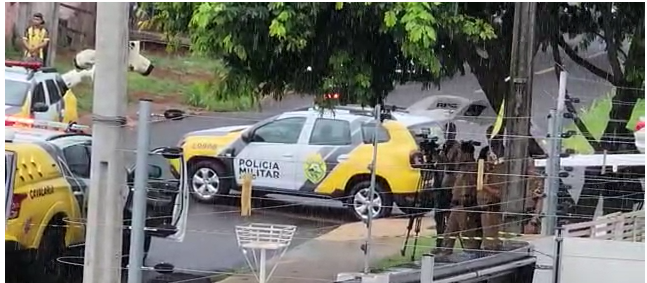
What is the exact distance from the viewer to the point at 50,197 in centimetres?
287

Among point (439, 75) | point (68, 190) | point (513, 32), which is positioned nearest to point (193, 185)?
point (68, 190)

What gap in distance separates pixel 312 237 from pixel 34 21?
1174 millimetres

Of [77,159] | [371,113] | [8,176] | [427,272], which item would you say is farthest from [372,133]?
[8,176]

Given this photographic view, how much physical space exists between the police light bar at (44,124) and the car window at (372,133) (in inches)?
38.0

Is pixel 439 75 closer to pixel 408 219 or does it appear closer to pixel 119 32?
pixel 408 219

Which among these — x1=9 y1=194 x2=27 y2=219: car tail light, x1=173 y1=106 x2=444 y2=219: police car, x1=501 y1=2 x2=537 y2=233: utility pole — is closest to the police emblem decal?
x1=173 y1=106 x2=444 y2=219: police car

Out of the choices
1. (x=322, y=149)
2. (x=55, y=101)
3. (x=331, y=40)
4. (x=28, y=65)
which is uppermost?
(x=331, y=40)

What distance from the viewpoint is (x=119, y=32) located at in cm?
207

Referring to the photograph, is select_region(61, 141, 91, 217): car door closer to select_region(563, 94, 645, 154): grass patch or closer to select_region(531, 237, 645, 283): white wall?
select_region(531, 237, 645, 283): white wall

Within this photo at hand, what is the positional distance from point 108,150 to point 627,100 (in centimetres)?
171

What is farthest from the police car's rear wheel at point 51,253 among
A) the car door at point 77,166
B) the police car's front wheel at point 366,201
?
the police car's front wheel at point 366,201

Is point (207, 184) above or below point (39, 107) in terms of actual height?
below

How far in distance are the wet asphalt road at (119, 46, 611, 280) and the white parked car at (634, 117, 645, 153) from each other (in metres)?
0.22

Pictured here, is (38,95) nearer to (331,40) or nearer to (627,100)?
(331,40)
